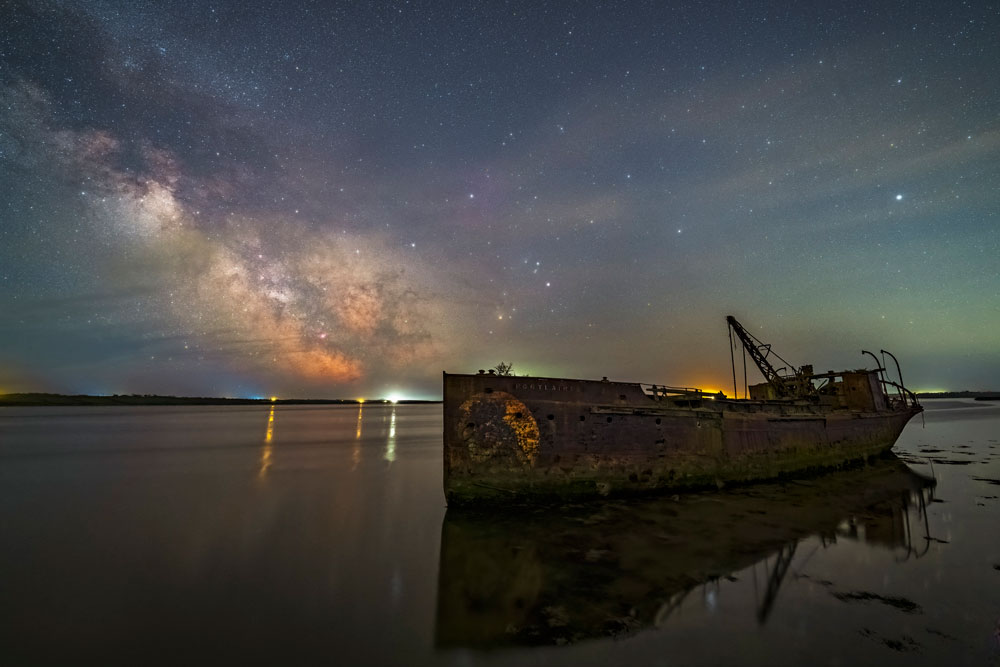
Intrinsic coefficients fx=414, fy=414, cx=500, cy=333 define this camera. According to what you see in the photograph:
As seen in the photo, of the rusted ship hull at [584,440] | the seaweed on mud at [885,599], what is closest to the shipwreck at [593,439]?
the rusted ship hull at [584,440]

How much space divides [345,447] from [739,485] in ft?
108

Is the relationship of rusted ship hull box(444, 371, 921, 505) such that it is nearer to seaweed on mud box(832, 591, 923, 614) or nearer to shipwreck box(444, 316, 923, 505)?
shipwreck box(444, 316, 923, 505)

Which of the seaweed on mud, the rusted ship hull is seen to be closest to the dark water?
the seaweed on mud

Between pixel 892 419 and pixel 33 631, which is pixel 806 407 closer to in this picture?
pixel 892 419

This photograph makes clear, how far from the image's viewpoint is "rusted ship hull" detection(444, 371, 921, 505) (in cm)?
1324

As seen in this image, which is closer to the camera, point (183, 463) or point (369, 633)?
point (369, 633)

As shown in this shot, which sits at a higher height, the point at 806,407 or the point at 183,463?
the point at 806,407

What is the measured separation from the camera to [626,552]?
31.1 feet

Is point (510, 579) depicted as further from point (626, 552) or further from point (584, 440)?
point (584, 440)

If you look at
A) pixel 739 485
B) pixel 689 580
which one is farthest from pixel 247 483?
pixel 739 485

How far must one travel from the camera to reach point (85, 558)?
34.6 ft

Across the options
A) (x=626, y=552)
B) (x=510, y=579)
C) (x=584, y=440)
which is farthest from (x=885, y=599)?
(x=584, y=440)

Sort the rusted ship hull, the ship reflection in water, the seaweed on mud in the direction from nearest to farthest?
the ship reflection in water
the seaweed on mud
the rusted ship hull

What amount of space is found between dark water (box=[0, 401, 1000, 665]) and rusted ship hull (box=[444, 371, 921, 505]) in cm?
87
